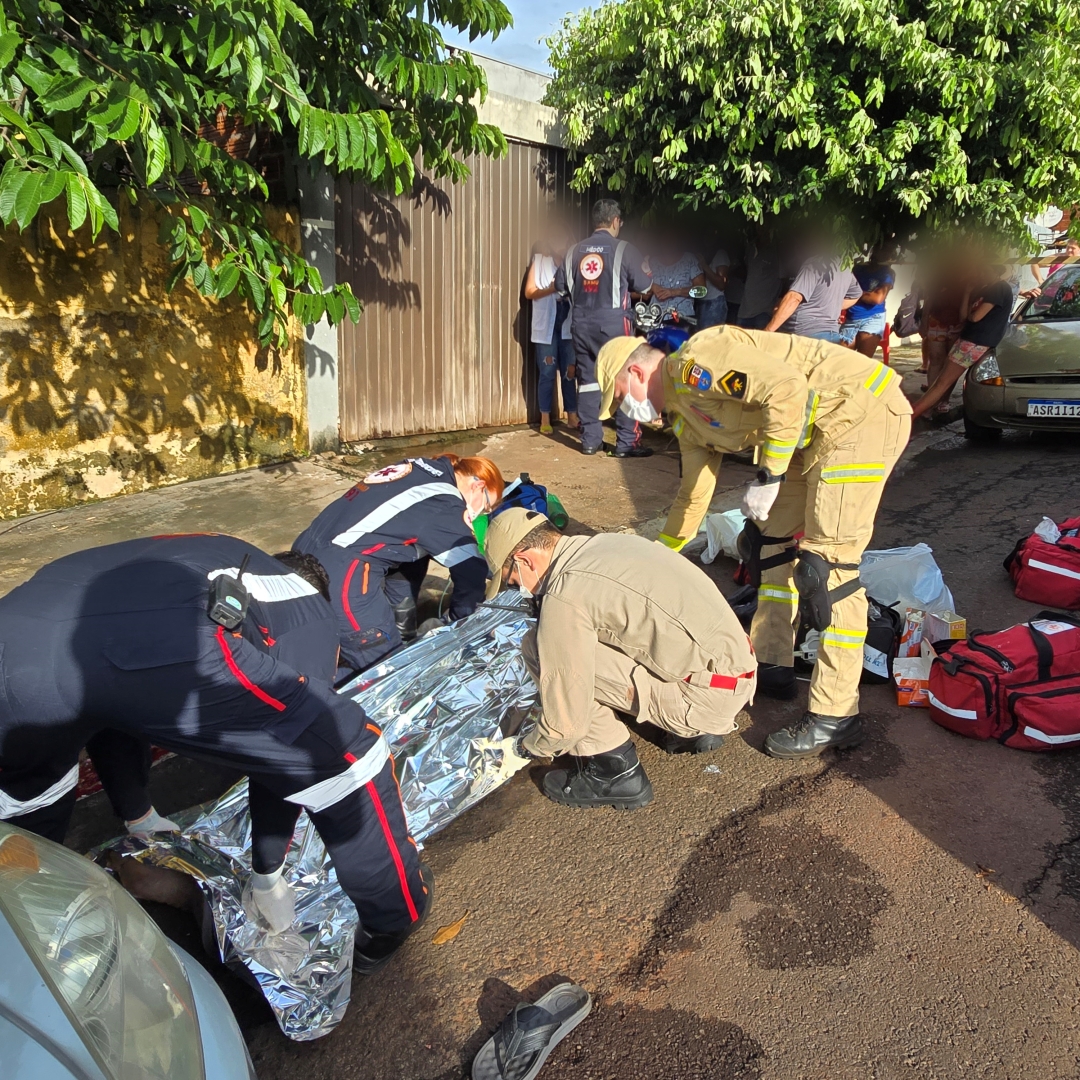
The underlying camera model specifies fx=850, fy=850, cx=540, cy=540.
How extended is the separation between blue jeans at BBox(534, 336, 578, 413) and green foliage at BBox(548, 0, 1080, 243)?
1.61 meters

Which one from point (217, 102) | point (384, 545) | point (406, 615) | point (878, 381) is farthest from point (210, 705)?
point (217, 102)

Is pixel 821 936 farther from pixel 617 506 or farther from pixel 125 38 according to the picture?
pixel 125 38

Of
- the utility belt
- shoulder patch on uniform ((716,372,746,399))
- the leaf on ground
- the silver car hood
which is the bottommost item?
the leaf on ground

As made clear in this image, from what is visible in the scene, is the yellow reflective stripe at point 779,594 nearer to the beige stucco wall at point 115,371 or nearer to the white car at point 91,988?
the white car at point 91,988

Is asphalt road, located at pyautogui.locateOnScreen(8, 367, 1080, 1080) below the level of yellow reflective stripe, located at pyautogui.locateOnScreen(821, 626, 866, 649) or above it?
below

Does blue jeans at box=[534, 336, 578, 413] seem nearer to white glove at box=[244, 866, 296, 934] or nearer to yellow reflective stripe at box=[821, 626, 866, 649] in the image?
yellow reflective stripe at box=[821, 626, 866, 649]

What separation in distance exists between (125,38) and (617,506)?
3.76 meters

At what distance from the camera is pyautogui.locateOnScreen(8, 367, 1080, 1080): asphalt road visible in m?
2.07

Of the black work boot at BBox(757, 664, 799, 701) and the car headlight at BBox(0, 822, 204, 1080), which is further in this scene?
the black work boot at BBox(757, 664, 799, 701)

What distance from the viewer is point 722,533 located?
4.95m

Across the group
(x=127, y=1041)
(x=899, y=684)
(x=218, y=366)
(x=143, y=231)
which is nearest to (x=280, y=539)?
(x=218, y=366)

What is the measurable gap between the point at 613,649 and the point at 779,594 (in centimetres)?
102

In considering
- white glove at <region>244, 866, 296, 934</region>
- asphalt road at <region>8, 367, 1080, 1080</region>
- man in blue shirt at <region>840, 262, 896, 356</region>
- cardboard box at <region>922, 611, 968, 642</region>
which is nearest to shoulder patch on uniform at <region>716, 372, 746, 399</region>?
asphalt road at <region>8, 367, 1080, 1080</region>

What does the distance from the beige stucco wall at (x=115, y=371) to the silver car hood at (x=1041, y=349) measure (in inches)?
231
